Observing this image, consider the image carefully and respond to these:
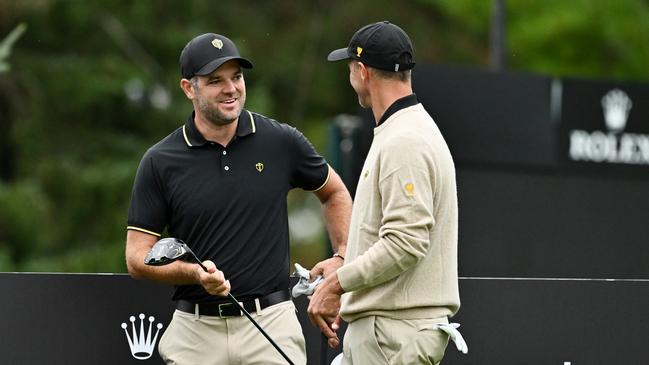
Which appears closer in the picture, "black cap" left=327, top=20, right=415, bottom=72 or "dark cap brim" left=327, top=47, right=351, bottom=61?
"black cap" left=327, top=20, right=415, bottom=72

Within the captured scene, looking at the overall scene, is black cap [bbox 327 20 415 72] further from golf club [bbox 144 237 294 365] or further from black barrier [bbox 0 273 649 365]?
black barrier [bbox 0 273 649 365]

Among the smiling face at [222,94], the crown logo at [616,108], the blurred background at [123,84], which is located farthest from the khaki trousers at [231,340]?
the blurred background at [123,84]

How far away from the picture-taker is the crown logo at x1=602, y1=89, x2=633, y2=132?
1332 centimetres

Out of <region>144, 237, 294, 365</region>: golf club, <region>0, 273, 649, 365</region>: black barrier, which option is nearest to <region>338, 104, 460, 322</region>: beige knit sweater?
<region>144, 237, 294, 365</region>: golf club

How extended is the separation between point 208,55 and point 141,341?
4.77ft

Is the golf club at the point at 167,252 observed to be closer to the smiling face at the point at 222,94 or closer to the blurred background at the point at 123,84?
the smiling face at the point at 222,94

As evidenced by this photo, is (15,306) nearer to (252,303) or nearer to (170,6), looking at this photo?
(252,303)

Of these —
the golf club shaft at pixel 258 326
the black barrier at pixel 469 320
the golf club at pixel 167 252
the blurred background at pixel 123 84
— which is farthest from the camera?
the blurred background at pixel 123 84

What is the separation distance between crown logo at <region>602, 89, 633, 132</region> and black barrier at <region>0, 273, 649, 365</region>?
6.00 m

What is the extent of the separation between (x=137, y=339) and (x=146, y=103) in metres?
16.3

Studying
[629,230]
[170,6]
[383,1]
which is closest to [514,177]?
[629,230]

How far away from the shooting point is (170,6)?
2506 centimetres

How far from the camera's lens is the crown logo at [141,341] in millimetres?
6977

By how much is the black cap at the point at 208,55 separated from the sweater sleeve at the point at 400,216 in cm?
89
